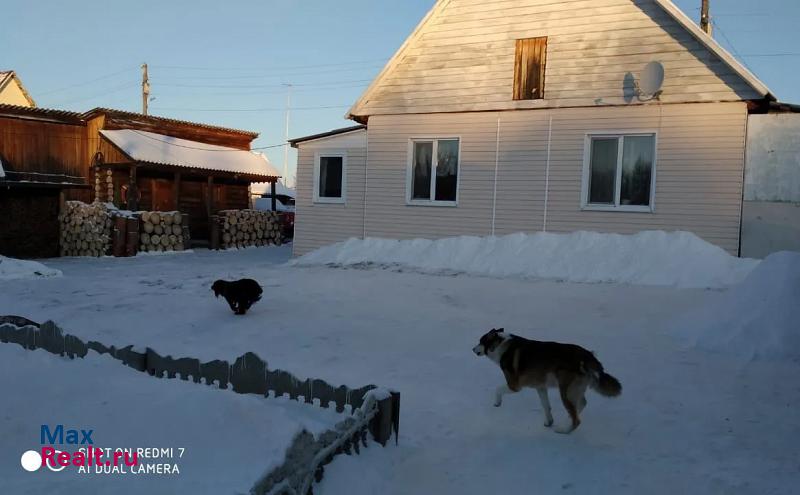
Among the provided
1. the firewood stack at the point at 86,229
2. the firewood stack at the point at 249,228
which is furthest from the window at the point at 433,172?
the firewood stack at the point at 86,229

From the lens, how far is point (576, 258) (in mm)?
13023

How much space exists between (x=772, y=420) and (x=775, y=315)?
8.14 feet

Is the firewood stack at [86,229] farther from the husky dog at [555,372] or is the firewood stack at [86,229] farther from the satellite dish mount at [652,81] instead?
the husky dog at [555,372]

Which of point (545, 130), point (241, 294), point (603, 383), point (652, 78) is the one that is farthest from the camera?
point (545, 130)

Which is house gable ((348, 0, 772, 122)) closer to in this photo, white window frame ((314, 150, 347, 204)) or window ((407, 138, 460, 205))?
window ((407, 138, 460, 205))

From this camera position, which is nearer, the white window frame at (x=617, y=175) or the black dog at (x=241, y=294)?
the black dog at (x=241, y=294)

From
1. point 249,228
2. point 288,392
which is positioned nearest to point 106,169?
point 249,228

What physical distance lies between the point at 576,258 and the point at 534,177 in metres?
2.52

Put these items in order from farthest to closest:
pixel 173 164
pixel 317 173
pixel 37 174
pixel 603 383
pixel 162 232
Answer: pixel 173 164 < pixel 37 174 < pixel 162 232 < pixel 317 173 < pixel 603 383

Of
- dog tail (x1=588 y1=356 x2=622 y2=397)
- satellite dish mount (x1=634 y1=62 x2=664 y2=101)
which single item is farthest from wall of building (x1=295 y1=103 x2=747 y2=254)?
dog tail (x1=588 y1=356 x2=622 y2=397)

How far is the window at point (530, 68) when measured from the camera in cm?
1441

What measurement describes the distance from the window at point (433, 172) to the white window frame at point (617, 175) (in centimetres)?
329

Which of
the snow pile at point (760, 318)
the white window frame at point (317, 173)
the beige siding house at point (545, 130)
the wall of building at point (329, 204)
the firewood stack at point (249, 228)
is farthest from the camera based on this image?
the firewood stack at point (249, 228)

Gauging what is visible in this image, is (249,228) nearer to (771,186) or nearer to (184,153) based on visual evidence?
(184,153)
